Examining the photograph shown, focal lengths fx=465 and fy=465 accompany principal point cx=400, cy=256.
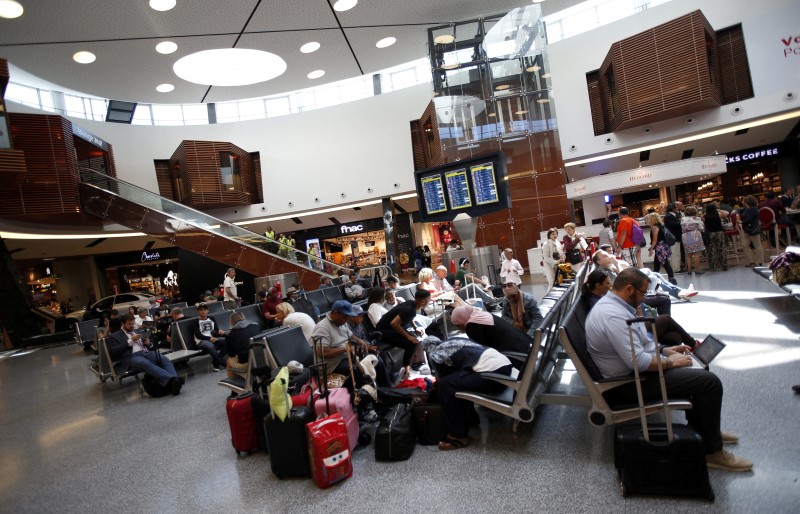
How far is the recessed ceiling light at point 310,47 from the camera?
16.0 meters

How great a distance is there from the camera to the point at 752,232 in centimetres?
1042


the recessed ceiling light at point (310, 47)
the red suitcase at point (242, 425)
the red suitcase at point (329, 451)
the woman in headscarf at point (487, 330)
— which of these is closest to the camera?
the red suitcase at point (329, 451)

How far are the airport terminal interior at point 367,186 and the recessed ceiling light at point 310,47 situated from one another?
13 cm

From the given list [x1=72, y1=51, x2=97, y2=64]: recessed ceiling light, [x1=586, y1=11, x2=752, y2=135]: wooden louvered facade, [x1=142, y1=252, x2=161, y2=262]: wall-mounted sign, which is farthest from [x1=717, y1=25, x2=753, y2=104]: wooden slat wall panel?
[x1=142, y1=252, x2=161, y2=262]: wall-mounted sign

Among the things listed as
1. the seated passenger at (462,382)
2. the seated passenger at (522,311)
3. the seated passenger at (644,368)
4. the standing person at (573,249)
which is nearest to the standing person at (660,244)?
the standing person at (573,249)

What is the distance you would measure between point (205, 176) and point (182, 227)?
5836mm

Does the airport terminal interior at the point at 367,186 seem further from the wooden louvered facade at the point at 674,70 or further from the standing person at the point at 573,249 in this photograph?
the standing person at the point at 573,249

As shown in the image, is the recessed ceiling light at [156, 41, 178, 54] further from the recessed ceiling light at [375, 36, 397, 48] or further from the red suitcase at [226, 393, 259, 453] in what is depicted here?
the red suitcase at [226, 393, 259, 453]

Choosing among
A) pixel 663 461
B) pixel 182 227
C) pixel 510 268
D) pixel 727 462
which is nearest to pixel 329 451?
pixel 663 461

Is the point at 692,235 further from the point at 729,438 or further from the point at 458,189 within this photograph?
the point at 729,438

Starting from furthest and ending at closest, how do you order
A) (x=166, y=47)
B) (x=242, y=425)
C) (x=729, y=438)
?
(x=166, y=47) < (x=242, y=425) < (x=729, y=438)

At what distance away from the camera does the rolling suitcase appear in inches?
104

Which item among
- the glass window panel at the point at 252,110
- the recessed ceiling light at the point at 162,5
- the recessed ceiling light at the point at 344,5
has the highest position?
the glass window panel at the point at 252,110

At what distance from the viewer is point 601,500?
2797 millimetres
